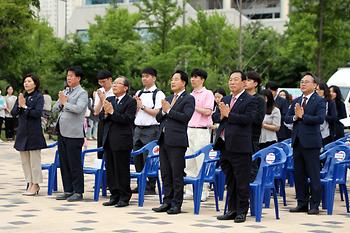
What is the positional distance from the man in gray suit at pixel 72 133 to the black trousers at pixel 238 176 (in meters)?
2.39

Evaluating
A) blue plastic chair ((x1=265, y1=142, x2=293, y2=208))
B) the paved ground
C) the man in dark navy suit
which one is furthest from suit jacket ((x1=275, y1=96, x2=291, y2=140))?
the man in dark navy suit

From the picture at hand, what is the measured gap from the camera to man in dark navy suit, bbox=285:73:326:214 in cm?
958

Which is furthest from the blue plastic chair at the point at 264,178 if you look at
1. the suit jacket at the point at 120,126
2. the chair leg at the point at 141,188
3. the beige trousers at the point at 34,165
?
the beige trousers at the point at 34,165

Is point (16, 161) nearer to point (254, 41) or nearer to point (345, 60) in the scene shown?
point (345, 60)

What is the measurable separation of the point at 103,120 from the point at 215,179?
1.69 meters

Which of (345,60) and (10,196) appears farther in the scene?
(345,60)

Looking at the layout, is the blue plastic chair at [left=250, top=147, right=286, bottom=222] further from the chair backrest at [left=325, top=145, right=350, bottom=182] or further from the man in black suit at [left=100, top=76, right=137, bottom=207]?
the man in black suit at [left=100, top=76, right=137, bottom=207]

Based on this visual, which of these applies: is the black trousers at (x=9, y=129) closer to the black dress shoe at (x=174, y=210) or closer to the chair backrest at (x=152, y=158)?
the chair backrest at (x=152, y=158)

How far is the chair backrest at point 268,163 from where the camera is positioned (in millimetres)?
9203

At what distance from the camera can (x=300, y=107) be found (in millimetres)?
9531

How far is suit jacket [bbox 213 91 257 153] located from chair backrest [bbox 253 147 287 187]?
1.71ft

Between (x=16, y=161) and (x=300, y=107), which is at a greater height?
(x=300, y=107)

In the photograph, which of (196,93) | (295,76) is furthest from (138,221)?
(295,76)

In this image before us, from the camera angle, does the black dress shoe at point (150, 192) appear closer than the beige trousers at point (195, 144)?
No
